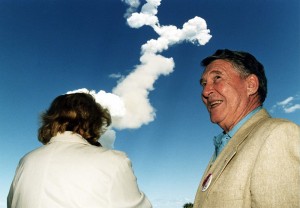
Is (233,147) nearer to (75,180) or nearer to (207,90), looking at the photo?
(207,90)

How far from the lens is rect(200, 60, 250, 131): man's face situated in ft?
11.8

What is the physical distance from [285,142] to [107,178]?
1.46m

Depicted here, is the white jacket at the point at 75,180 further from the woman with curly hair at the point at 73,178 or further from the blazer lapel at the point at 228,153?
the blazer lapel at the point at 228,153

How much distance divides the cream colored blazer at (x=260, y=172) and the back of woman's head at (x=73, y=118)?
129 cm

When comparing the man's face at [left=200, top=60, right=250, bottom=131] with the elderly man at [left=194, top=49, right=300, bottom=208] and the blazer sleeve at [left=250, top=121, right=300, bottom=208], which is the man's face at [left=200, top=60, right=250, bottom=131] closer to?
the elderly man at [left=194, top=49, right=300, bottom=208]

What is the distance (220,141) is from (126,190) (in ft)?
4.14

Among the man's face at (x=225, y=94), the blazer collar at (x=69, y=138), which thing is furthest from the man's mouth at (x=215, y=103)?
the blazer collar at (x=69, y=138)

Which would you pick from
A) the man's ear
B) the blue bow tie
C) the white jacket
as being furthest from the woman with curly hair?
the man's ear

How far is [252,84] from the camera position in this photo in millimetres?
3645

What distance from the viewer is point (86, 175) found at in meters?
2.69

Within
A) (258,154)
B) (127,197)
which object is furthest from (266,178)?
(127,197)

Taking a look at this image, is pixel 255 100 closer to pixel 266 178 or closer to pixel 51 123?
pixel 266 178

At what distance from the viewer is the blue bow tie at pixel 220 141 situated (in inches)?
135

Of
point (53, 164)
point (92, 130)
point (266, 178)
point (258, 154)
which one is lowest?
point (266, 178)
